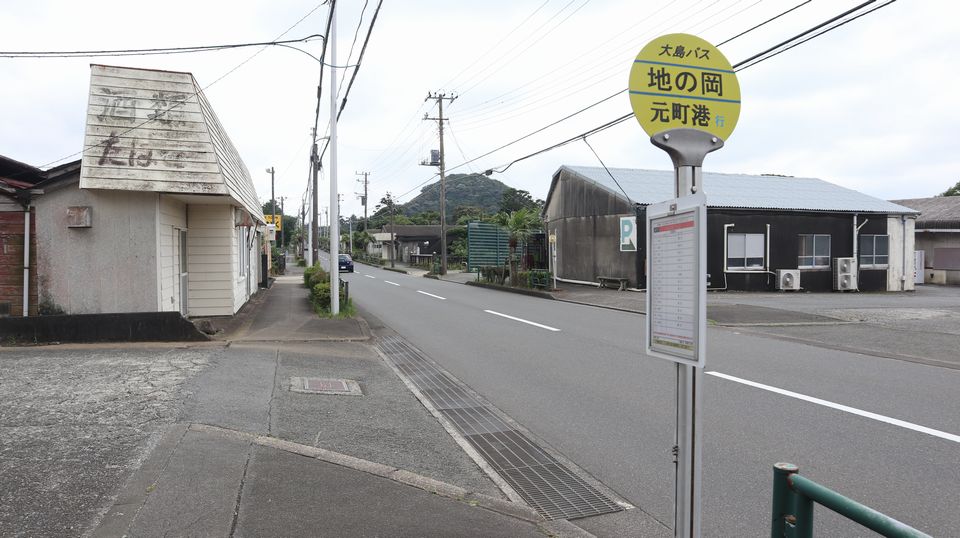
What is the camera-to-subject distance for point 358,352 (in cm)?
1104

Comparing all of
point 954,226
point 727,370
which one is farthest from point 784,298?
point 954,226

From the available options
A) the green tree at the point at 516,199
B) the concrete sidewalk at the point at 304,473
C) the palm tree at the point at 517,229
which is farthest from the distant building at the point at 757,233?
the green tree at the point at 516,199

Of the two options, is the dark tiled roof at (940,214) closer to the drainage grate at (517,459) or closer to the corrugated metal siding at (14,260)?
the drainage grate at (517,459)

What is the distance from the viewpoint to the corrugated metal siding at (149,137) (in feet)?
33.6

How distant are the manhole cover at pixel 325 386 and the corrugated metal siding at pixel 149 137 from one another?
14.7 feet

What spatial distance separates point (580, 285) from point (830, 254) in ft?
35.2

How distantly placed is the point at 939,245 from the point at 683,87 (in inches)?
1510

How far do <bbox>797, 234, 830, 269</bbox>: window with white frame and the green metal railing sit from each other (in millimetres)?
26629

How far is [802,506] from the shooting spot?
2.29 metres

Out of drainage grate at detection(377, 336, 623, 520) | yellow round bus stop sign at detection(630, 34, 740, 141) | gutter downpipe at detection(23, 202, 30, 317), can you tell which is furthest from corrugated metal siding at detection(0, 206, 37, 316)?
yellow round bus stop sign at detection(630, 34, 740, 141)

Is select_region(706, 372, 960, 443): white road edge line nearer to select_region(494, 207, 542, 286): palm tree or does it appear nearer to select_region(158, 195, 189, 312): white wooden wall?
select_region(158, 195, 189, 312): white wooden wall

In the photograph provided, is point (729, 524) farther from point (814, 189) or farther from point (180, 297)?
point (814, 189)

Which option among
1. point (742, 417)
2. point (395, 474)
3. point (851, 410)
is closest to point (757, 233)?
point (851, 410)

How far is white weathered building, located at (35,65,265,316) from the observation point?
10188 millimetres
